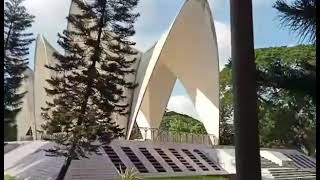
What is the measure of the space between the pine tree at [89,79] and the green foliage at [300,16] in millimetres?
3323

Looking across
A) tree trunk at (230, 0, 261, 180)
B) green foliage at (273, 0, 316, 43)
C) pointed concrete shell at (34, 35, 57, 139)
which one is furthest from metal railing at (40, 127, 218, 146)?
tree trunk at (230, 0, 261, 180)

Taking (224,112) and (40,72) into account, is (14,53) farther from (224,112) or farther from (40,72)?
(224,112)

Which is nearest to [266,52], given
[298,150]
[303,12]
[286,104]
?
[286,104]

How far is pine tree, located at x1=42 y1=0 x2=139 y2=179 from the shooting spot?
262 inches

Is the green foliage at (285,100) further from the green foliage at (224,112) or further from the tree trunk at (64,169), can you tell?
the tree trunk at (64,169)

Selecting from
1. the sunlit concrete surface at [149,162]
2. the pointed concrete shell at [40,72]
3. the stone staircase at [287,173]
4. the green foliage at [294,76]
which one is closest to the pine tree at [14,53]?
the sunlit concrete surface at [149,162]

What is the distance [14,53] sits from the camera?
4438mm

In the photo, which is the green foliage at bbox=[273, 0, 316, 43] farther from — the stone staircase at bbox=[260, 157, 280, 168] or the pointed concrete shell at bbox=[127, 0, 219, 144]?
the pointed concrete shell at bbox=[127, 0, 219, 144]

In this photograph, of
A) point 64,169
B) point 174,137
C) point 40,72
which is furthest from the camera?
point 40,72

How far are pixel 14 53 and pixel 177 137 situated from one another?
6363mm

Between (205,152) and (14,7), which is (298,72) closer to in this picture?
(14,7)

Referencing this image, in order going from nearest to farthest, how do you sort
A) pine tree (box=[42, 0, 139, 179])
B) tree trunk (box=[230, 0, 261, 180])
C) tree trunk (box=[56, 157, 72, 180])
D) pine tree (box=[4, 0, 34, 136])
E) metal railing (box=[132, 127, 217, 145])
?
tree trunk (box=[230, 0, 261, 180]), pine tree (box=[4, 0, 34, 136]), pine tree (box=[42, 0, 139, 179]), tree trunk (box=[56, 157, 72, 180]), metal railing (box=[132, 127, 217, 145])

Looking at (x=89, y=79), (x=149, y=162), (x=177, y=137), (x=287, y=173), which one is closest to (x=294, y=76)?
(x=89, y=79)

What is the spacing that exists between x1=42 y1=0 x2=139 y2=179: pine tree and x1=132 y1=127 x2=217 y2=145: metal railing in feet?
9.70
